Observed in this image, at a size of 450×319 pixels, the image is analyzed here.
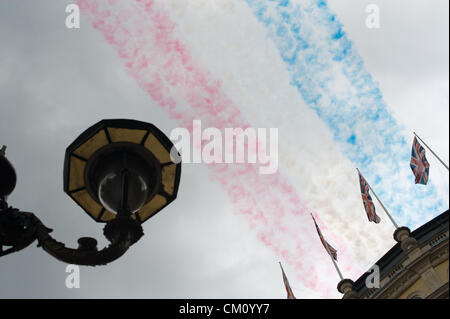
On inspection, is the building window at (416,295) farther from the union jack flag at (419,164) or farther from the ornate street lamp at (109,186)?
the ornate street lamp at (109,186)

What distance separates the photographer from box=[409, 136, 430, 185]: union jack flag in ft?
74.1

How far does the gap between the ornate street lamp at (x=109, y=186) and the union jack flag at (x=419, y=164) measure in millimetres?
22022

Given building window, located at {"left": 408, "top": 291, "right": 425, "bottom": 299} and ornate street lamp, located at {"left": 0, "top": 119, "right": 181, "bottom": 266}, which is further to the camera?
building window, located at {"left": 408, "top": 291, "right": 425, "bottom": 299}

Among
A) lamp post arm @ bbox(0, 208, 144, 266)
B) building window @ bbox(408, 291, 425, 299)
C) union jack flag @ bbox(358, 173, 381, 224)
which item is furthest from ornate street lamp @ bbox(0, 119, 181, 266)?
union jack flag @ bbox(358, 173, 381, 224)

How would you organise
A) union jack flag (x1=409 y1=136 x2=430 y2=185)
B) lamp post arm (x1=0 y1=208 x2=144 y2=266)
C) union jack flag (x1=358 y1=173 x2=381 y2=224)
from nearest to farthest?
lamp post arm (x1=0 y1=208 x2=144 y2=266) → union jack flag (x1=409 y1=136 x2=430 y2=185) → union jack flag (x1=358 y1=173 x2=381 y2=224)

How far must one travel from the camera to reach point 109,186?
3.52 metres

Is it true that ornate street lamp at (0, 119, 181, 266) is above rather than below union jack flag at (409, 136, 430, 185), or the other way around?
below

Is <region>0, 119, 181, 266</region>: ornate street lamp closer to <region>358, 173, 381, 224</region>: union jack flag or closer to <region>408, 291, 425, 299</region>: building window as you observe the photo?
<region>408, 291, 425, 299</region>: building window

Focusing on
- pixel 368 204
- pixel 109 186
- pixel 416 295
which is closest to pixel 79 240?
pixel 109 186

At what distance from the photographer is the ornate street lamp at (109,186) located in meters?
3.17

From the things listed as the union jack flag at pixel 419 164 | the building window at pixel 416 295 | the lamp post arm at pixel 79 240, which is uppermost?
the union jack flag at pixel 419 164

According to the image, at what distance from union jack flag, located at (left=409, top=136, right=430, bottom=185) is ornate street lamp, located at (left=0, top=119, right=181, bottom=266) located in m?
22.0

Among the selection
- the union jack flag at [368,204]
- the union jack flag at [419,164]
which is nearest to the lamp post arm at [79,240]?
the union jack flag at [419,164]
